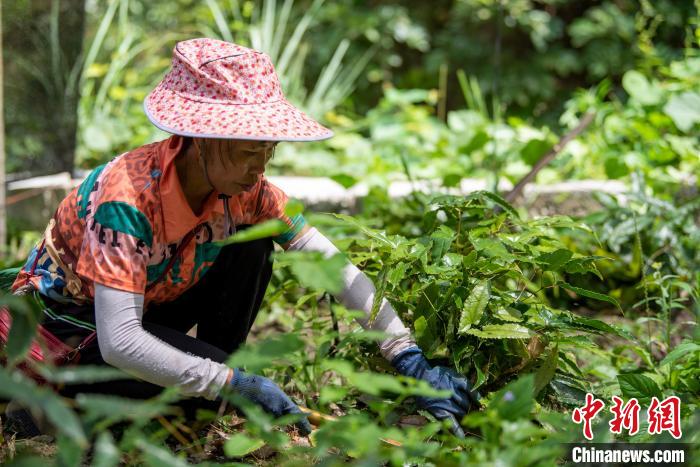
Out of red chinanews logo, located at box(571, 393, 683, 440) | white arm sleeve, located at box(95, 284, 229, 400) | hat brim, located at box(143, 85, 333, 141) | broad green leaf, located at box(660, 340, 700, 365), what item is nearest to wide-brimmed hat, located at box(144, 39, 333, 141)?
hat brim, located at box(143, 85, 333, 141)

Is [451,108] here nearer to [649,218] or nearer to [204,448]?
[649,218]

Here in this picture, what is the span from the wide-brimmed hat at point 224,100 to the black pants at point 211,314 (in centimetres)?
43

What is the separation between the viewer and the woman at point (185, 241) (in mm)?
1577

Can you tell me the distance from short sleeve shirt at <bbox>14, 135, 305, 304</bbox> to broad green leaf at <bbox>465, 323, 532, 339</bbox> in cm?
47

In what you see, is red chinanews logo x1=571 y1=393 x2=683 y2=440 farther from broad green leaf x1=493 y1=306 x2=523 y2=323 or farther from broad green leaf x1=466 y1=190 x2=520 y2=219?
broad green leaf x1=466 y1=190 x2=520 y2=219

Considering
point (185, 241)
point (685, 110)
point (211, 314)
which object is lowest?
point (685, 110)

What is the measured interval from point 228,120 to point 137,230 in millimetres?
275

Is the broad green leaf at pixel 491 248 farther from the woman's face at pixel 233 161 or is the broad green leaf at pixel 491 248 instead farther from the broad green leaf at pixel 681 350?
the woman's face at pixel 233 161

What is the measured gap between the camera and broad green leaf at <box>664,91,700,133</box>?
376 cm

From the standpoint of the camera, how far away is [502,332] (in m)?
1.77

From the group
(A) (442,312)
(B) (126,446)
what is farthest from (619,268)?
(B) (126,446)

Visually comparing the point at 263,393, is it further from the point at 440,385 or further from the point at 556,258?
the point at 556,258

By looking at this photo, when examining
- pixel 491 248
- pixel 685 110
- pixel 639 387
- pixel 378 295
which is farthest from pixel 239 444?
pixel 685 110

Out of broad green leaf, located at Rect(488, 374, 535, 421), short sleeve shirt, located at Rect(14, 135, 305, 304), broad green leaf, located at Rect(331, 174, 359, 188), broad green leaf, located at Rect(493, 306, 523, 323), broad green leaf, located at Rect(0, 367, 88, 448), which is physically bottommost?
broad green leaf, located at Rect(331, 174, 359, 188)
